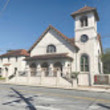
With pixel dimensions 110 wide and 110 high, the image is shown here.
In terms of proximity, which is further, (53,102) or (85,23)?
(85,23)

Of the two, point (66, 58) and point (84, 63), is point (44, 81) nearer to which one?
point (66, 58)

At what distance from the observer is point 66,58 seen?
19.8 meters

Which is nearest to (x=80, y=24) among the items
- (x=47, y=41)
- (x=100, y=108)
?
(x=47, y=41)

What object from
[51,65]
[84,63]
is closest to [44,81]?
[51,65]

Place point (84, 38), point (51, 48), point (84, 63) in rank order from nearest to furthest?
point (84, 63), point (84, 38), point (51, 48)

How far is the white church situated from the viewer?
19766 millimetres

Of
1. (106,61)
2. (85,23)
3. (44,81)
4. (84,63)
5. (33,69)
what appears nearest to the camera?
(44,81)

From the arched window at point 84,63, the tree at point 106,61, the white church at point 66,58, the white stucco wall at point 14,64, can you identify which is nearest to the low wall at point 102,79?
the white church at point 66,58

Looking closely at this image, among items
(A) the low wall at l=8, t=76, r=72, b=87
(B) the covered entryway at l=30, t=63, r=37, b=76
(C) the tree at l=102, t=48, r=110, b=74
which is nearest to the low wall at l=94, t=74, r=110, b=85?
(A) the low wall at l=8, t=76, r=72, b=87

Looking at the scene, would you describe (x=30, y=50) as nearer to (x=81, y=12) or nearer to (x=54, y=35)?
(x=54, y=35)

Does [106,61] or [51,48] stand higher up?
[51,48]

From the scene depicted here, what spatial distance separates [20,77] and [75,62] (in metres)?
10.5

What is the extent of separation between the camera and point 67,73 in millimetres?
19578

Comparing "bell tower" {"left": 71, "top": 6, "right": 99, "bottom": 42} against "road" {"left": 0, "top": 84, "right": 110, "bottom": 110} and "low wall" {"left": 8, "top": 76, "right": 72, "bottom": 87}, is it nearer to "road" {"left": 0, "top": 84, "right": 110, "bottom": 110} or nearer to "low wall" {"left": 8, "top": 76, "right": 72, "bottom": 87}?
"low wall" {"left": 8, "top": 76, "right": 72, "bottom": 87}
